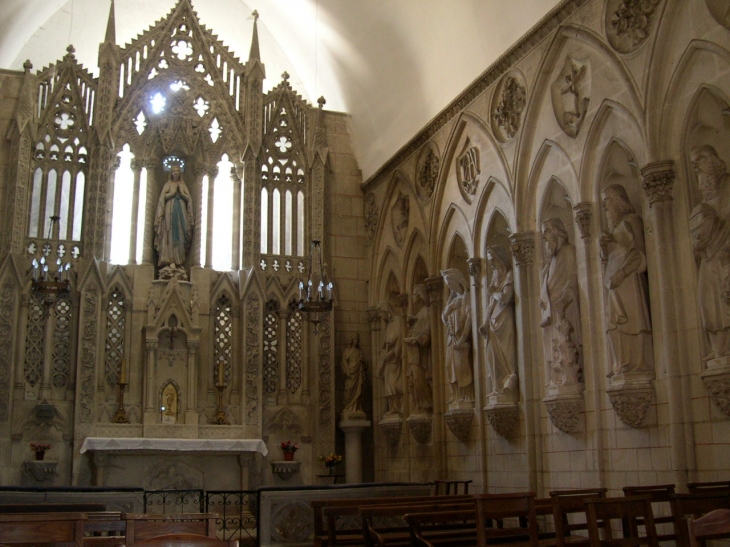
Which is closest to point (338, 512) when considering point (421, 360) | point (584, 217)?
point (584, 217)

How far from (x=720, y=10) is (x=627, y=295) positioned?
3.16m

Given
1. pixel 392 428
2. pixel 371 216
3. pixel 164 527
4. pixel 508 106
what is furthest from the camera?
pixel 371 216

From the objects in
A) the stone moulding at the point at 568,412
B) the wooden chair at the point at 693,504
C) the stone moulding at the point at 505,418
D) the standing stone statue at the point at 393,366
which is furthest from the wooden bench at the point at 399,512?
the standing stone statue at the point at 393,366

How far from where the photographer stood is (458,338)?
13500 mm

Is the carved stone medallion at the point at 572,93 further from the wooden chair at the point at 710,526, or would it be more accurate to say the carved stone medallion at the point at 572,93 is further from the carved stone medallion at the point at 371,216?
the wooden chair at the point at 710,526

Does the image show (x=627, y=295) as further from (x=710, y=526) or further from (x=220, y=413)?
(x=220, y=413)

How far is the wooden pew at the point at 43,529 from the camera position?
4855mm

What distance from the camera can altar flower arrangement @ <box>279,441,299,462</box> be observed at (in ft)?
50.3

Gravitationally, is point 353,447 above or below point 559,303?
below

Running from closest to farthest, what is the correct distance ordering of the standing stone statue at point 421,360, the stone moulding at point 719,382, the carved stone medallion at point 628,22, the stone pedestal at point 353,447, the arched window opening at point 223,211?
1. the stone moulding at point 719,382
2. the carved stone medallion at point 628,22
3. the standing stone statue at point 421,360
4. the stone pedestal at point 353,447
5. the arched window opening at point 223,211

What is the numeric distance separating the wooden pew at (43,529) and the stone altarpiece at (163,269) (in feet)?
31.7

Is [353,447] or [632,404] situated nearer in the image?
[632,404]

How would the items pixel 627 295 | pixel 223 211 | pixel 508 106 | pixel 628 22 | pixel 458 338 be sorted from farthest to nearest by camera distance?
pixel 223 211
pixel 458 338
pixel 508 106
pixel 628 22
pixel 627 295

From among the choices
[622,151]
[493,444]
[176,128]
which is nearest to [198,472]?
[493,444]
